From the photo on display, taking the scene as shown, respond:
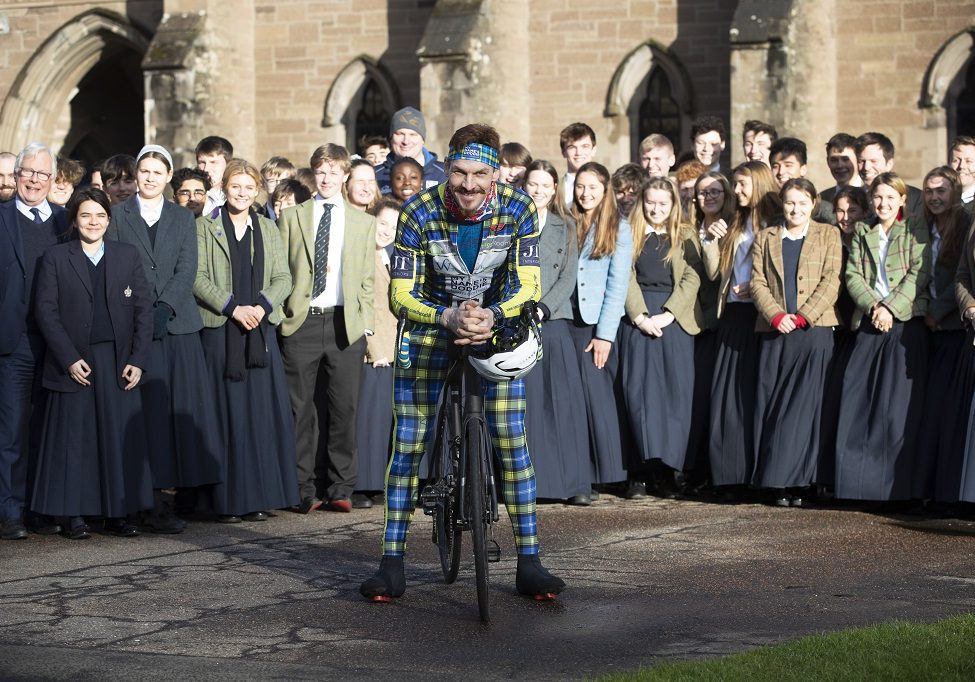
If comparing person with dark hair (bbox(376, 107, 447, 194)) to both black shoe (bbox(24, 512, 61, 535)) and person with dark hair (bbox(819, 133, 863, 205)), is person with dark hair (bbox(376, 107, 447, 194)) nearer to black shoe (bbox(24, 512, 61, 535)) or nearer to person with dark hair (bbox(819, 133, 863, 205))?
person with dark hair (bbox(819, 133, 863, 205))

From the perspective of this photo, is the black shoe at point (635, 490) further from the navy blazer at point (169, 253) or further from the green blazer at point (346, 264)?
the navy blazer at point (169, 253)

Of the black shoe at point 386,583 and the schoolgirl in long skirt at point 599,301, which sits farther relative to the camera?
the schoolgirl in long skirt at point 599,301

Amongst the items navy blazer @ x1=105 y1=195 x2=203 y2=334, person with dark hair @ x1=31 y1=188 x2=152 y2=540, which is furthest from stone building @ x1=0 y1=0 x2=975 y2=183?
person with dark hair @ x1=31 y1=188 x2=152 y2=540

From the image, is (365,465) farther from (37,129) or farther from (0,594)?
(37,129)

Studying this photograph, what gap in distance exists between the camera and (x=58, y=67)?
2578cm

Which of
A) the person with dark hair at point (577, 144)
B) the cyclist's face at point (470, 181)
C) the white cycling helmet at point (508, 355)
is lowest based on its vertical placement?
the white cycling helmet at point (508, 355)

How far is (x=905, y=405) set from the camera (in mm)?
Answer: 10016

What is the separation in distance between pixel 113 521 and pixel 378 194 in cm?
301

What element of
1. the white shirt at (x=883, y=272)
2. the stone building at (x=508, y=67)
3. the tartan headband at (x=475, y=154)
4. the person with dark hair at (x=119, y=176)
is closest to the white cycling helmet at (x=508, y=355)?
the tartan headband at (x=475, y=154)

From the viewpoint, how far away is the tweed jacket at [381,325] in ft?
35.1

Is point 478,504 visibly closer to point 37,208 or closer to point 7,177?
point 37,208

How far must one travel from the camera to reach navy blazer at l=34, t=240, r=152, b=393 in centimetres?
906

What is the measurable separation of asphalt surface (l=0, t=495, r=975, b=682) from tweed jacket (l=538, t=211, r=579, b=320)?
1.50m

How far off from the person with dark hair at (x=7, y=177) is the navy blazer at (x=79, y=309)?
5.43 feet
